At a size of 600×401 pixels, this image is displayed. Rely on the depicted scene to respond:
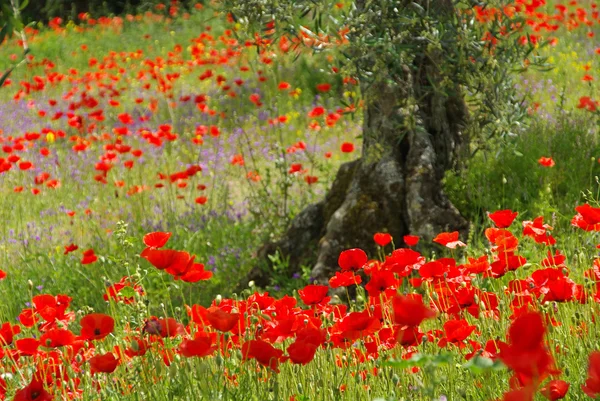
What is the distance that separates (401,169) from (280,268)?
3.59 ft

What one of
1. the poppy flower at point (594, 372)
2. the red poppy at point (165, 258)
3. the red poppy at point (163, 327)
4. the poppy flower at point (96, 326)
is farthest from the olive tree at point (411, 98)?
the poppy flower at point (594, 372)

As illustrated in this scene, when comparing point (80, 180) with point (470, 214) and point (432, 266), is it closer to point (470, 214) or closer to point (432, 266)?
point (470, 214)

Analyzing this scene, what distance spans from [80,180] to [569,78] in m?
5.51

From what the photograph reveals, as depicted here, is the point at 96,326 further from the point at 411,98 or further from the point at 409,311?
the point at 411,98

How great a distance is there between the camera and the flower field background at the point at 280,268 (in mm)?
2184

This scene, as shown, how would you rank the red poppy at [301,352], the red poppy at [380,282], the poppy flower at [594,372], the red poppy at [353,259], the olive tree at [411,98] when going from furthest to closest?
the olive tree at [411,98], the red poppy at [353,259], the red poppy at [380,282], the red poppy at [301,352], the poppy flower at [594,372]

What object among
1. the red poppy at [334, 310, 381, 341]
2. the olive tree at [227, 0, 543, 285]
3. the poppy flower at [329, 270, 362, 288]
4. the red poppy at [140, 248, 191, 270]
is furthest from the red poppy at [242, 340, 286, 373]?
the olive tree at [227, 0, 543, 285]

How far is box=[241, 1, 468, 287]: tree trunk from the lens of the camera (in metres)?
4.71

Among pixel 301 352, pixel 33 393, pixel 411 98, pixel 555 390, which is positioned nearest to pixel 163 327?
pixel 33 393

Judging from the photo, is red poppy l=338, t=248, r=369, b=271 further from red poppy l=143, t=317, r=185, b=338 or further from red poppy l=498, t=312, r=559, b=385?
red poppy l=498, t=312, r=559, b=385

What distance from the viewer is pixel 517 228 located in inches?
184

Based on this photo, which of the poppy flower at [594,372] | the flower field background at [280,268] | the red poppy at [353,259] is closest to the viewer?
the poppy flower at [594,372]

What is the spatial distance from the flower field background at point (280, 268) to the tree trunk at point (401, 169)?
0.13 m

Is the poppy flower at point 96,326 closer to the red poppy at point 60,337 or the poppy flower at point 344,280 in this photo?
the red poppy at point 60,337
